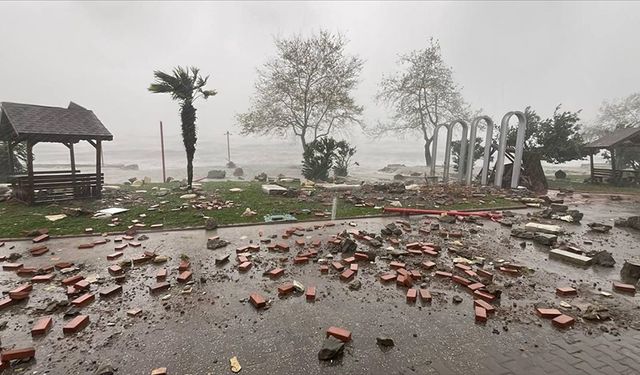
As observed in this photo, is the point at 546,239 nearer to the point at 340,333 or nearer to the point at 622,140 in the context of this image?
the point at 340,333

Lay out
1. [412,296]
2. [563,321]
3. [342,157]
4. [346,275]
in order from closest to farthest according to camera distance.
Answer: [563,321]
[412,296]
[346,275]
[342,157]

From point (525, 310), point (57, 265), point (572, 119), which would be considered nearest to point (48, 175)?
point (57, 265)

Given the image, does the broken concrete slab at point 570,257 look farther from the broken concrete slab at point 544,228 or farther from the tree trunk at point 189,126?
the tree trunk at point 189,126

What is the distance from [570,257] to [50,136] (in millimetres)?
15164

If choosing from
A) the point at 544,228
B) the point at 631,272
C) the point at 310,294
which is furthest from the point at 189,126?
the point at 631,272

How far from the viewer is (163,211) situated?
29.5 ft

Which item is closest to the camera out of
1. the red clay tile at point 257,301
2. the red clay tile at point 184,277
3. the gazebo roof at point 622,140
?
the red clay tile at point 257,301

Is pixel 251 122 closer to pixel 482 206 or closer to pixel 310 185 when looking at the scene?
pixel 310 185

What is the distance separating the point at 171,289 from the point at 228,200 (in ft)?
21.6

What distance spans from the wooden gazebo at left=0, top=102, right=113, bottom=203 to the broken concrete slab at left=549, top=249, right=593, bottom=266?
14107mm

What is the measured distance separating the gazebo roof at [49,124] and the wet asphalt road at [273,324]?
7157mm

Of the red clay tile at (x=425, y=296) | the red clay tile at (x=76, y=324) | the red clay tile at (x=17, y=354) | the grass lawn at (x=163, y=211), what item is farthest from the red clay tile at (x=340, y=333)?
the grass lawn at (x=163, y=211)

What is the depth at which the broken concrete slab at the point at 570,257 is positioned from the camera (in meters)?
5.39

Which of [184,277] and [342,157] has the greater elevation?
[342,157]
